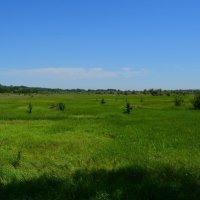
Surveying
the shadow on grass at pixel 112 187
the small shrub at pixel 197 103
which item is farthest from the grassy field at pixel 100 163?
the small shrub at pixel 197 103

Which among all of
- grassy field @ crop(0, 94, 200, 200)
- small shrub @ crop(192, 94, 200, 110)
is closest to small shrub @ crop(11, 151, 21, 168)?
grassy field @ crop(0, 94, 200, 200)

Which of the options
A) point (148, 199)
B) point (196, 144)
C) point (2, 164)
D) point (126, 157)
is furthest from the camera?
point (196, 144)

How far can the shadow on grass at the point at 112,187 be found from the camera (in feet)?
39.0

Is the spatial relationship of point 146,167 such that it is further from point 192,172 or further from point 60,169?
point 60,169

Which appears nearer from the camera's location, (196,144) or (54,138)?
(196,144)

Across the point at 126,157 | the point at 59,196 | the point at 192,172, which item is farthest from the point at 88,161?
the point at 59,196

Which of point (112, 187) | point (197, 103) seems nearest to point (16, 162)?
point (112, 187)

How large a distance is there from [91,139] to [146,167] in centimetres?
915

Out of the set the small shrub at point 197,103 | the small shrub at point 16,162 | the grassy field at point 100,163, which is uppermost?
the small shrub at point 197,103

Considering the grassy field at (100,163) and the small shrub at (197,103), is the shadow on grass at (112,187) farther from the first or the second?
the small shrub at (197,103)

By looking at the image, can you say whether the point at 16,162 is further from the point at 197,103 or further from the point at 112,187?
the point at 197,103

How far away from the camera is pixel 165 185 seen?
12.6 meters

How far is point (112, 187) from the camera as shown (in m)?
12.7

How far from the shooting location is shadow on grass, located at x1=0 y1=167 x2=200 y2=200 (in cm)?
1188
